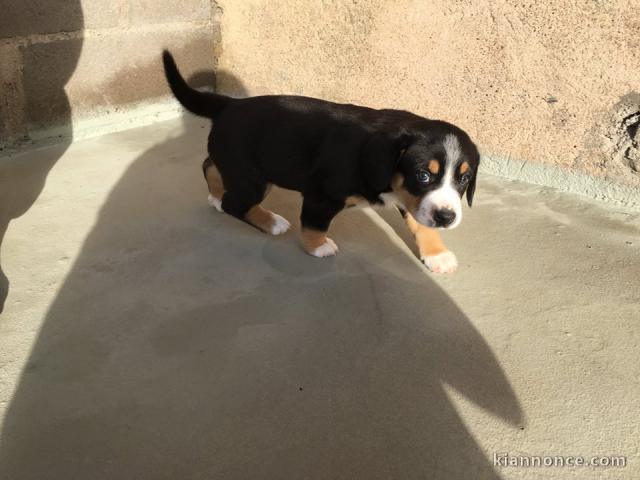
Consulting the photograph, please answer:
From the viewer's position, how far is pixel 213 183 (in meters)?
2.63

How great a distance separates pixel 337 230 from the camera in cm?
261

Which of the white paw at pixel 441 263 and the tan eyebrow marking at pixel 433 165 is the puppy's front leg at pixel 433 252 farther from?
the tan eyebrow marking at pixel 433 165

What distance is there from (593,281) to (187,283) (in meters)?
1.57

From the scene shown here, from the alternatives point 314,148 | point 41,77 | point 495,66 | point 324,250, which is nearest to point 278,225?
point 324,250

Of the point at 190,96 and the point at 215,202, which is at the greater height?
the point at 190,96

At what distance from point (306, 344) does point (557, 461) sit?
0.80 metres

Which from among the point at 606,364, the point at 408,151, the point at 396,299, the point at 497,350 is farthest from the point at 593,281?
the point at 408,151

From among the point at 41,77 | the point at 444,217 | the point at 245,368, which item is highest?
the point at 444,217

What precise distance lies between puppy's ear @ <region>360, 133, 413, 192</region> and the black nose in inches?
8.5

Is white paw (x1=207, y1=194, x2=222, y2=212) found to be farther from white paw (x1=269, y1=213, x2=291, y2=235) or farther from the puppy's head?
the puppy's head

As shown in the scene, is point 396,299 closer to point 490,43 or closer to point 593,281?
point 593,281

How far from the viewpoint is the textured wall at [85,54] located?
3100mm

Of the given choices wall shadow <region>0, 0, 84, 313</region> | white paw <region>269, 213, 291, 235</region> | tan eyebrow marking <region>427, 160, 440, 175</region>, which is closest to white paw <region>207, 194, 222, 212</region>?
white paw <region>269, 213, 291, 235</region>

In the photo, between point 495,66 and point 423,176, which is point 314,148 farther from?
point 495,66
